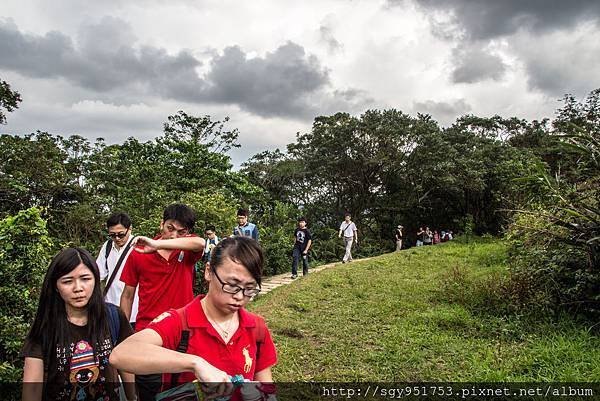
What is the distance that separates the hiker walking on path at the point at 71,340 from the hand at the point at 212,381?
1.04 m

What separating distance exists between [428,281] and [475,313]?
114 inches

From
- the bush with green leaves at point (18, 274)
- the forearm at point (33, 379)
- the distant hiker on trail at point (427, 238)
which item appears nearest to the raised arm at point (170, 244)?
the forearm at point (33, 379)

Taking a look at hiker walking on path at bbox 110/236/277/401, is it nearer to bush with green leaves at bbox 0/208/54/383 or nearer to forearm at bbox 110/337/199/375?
forearm at bbox 110/337/199/375

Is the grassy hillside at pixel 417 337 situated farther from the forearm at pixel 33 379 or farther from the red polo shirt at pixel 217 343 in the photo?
the red polo shirt at pixel 217 343

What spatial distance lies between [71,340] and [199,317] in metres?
0.92

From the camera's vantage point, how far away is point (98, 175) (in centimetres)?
1772

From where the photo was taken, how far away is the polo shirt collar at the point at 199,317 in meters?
1.58

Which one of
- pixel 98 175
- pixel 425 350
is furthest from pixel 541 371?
pixel 98 175

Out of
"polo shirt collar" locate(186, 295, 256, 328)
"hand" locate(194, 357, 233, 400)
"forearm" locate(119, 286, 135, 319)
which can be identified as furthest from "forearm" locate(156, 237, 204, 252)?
"hand" locate(194, 357, 233, 400)

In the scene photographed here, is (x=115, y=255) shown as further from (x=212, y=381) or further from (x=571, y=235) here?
(x=571, y=235)

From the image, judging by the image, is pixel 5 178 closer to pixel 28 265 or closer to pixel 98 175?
pixel 98 175

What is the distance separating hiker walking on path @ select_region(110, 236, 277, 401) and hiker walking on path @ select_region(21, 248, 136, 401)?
0.82 metres

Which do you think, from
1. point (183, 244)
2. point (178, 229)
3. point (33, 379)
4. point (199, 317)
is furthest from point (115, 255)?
point (199, 317)

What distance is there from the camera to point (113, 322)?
2.28 meters
